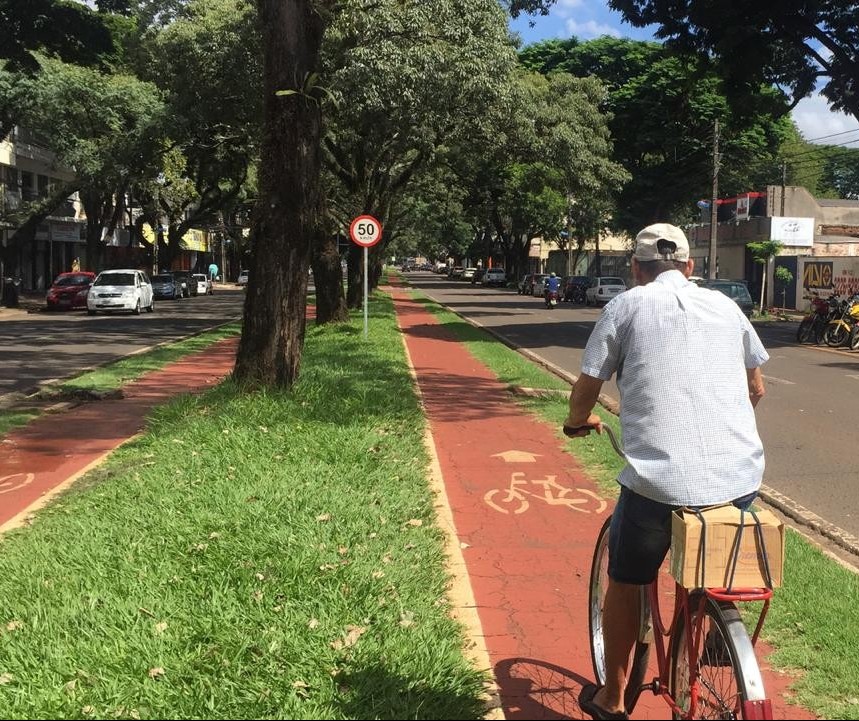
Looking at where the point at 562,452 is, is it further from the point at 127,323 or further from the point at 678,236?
the point at 127,323

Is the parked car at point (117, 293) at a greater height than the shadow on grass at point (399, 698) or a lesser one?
greater

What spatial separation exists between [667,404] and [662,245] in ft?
1.80

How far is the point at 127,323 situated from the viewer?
25500 millimetres

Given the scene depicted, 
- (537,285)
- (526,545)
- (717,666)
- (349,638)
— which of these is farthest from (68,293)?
(717,666)

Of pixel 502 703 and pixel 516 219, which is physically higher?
pixel 516 219

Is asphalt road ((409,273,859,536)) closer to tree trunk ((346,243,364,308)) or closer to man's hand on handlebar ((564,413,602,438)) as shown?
man's hand on handlebar ((564,413,602,438))

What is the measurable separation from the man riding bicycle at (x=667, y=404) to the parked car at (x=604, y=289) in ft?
117

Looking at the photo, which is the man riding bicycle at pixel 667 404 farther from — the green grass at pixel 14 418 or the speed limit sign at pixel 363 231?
the speed limit sign at pixel 363 231

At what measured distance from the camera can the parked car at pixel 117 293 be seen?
94.9 ft

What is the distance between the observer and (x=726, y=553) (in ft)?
8.25

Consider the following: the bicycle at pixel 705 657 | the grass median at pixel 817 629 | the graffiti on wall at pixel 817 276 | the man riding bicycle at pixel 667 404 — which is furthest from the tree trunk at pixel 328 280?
the graffiti on wall at pixel 817 276

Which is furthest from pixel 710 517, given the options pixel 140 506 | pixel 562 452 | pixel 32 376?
pixel 32 376

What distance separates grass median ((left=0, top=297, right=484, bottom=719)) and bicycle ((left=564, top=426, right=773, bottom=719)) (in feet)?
2.23

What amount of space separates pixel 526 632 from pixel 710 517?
173cm
